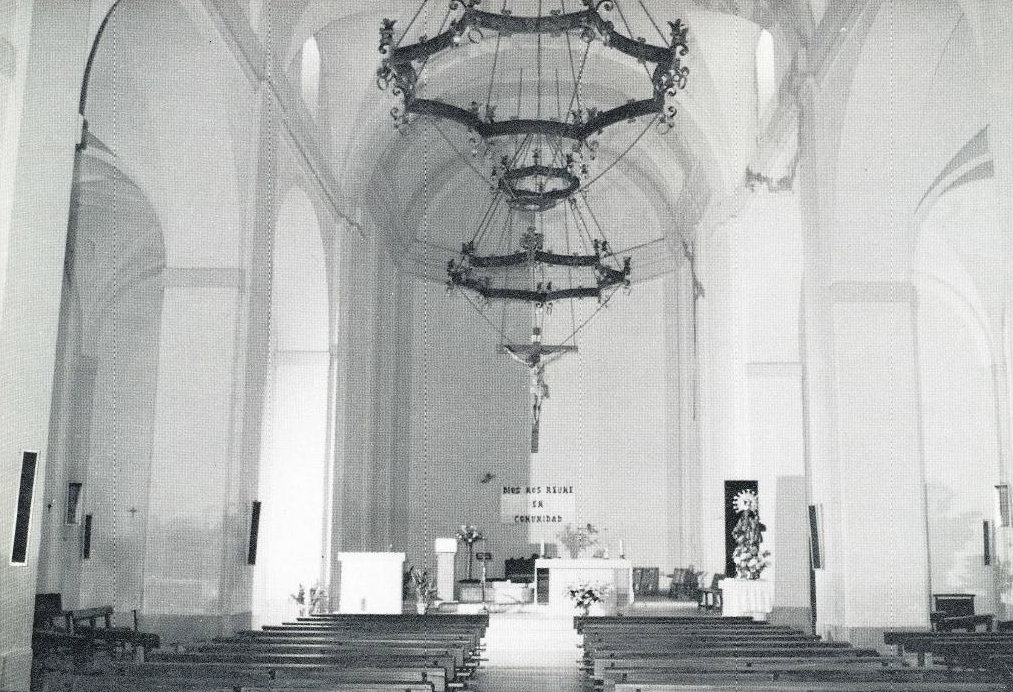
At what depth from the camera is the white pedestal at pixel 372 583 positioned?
16.5 meters

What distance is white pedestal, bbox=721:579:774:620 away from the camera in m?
15.9

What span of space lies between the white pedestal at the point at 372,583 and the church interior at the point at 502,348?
73 mm

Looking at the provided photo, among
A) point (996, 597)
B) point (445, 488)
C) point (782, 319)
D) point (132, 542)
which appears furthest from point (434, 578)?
point (996, 597)

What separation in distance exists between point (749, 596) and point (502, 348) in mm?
6252

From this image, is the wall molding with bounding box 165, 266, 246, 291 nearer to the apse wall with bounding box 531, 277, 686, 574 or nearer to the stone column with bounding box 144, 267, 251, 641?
the stone column with bounding box 144, 267, 251, 641

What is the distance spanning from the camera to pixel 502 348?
19.6 m

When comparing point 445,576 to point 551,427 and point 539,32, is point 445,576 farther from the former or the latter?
point 539,32

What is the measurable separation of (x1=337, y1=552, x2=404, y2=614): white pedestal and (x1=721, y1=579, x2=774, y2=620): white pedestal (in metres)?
4.87

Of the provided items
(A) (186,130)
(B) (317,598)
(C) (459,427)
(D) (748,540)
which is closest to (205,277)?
(A) (186,130)

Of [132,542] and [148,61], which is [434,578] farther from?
[148,61]

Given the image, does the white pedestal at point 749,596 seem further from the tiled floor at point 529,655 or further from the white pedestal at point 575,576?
the white pedestal at point 575,576

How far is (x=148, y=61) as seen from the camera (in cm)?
1206

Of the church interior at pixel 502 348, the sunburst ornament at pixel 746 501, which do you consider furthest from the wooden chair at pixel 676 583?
the sunburst ornament at pixel 746 501

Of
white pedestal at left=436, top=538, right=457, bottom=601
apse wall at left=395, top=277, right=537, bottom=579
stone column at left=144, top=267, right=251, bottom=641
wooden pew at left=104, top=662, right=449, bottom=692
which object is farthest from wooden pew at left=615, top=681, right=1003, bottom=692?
apse wall at left=395, top=277, right=537, bottom=579
